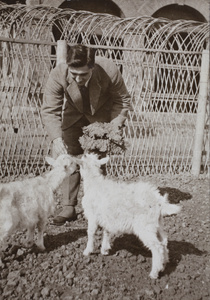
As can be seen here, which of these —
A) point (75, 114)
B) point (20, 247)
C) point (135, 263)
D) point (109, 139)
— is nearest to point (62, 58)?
point (75, 114)

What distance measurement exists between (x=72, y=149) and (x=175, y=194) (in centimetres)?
267

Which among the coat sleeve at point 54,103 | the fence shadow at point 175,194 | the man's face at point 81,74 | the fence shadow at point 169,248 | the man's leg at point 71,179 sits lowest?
the fence shadow at point 175,194

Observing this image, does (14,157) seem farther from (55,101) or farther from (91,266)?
(91,266)

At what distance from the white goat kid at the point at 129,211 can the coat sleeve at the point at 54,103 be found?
2.90 ft

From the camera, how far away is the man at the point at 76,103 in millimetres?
4680

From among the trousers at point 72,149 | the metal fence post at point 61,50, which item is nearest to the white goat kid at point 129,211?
the trousers at point 72,149

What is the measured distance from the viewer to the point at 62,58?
6.95 metres

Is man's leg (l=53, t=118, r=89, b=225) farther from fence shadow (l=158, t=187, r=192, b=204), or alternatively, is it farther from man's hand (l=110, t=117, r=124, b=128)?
fence shadow (l=158, t=187, r=192, b=204)

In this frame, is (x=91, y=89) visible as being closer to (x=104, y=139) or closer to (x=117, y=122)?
(x=117, y=122)

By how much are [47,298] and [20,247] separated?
44.3 inches

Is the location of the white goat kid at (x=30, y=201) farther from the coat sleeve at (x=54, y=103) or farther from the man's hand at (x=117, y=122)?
the man's hand at (x=117, y=122)

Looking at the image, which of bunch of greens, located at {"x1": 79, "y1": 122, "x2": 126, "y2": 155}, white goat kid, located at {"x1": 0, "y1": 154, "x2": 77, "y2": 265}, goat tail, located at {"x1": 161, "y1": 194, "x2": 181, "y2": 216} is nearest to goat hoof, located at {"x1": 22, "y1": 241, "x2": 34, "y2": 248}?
white goat kid, located at {"x1": 0, "y1": 154, "x2": 77, "y2": 265}

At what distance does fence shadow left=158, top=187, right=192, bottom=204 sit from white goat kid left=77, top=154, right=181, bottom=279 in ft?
8.80

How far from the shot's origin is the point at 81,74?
4.38 meters
